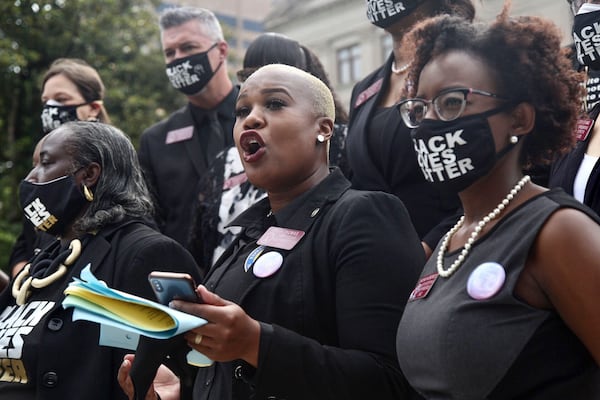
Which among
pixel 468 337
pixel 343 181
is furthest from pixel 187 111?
pixel 468 337

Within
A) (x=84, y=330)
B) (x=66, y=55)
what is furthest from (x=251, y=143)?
(x=66, y=55)

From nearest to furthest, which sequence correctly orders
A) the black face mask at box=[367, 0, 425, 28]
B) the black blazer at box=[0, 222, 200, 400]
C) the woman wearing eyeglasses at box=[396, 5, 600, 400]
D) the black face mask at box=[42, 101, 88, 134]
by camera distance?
1. the woman wearing eyeglasses at box=[396, 5, 600, 400]
2. the black blazer at box=[0, 222, 200, 400]
3. the black face mask at box=[367, 0, 425, 28]
4. the black face mask at box=[42, 101, 88, 134]

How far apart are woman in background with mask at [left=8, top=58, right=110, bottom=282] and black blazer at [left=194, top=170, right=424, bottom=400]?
3.57 metres

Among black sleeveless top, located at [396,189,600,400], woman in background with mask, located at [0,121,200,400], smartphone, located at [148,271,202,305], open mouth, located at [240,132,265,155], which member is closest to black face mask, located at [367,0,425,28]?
woman in background with mask, located at [0,121,200,400]

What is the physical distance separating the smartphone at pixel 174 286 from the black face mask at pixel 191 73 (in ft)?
11.7

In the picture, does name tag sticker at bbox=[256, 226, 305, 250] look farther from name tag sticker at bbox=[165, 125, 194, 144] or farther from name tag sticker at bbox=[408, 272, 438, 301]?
name tag sticker at bbox=[165, 125, 194, 144]

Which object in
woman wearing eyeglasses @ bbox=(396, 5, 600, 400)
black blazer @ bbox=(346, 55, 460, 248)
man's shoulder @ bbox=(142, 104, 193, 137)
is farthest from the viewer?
man's shoulder @ bbox=(142, 104, 193, 137)

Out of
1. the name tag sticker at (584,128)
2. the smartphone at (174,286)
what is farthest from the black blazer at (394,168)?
the smartphone at (174,286)

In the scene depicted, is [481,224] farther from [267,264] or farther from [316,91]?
[316,91]

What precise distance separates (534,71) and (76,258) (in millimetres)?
2577

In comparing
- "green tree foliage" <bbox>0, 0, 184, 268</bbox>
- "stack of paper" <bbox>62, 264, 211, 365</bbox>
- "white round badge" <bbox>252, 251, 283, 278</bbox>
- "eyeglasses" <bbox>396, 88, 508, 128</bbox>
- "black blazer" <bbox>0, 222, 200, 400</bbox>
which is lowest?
"green tree foliage" <bbox>0, 0, 184, 268</bbox>

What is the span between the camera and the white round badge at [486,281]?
2574 millimetres

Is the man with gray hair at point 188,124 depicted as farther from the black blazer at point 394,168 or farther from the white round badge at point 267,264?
the white round badge at point 267,264

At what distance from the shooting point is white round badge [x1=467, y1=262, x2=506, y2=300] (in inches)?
101
